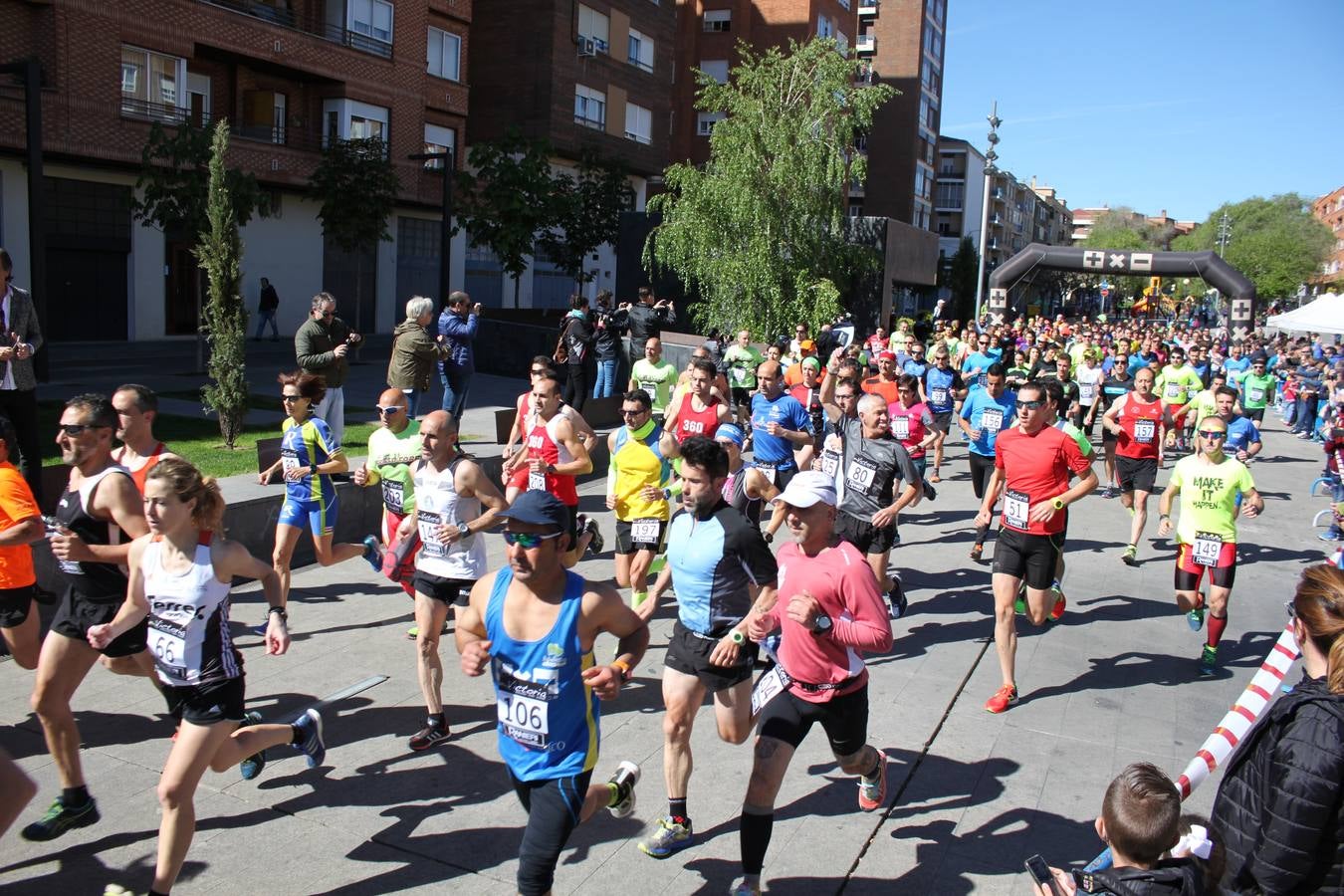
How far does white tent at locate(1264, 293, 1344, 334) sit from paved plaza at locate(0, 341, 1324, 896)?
53.7 feet

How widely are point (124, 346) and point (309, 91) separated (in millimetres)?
9957

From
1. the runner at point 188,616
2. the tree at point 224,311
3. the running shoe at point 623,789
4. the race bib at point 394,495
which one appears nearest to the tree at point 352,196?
the tree at point 224,311

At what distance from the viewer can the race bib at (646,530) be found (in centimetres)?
735

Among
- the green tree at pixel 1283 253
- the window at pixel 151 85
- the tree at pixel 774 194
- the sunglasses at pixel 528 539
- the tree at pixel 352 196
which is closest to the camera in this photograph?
the sunglasses at pixel 528 539

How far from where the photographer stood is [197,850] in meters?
4.66

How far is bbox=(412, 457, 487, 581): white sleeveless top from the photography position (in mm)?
5910

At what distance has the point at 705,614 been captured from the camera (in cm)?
491

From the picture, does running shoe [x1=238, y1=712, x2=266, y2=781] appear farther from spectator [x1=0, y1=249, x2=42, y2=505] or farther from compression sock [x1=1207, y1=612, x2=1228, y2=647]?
compression sock [x1=1207, y1=612, x2=1228, y2=647]

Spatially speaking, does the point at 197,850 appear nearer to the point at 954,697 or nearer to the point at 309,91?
the point at 954,697

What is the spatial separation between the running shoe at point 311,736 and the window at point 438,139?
3164 centimetres

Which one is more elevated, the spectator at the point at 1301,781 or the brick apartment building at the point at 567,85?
the brick apartment building at the point at 567,85

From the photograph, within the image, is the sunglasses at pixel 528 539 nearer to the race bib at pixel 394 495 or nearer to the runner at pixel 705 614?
the runner at pixel 705 614

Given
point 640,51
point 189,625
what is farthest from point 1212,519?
point 640,51

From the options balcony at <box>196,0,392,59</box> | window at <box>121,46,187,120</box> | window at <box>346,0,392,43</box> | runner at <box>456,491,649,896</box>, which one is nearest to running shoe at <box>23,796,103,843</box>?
runner at <box>456,491,649,896</box>
